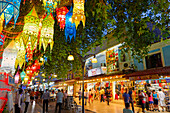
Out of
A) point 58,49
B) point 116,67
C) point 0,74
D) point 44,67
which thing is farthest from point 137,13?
point 44,67

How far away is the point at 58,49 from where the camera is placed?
36.6ft

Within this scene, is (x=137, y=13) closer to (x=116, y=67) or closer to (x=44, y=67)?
(x=116, y=67)

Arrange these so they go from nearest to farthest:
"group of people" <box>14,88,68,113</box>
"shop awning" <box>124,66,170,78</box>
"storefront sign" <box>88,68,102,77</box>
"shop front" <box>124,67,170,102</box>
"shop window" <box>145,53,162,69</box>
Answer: "group of people" <box>14,88,68,113</box> < "shop awning" <box>124,66,170,78</box> < "shop front" <box>124,67,170,102</box> < "shop window" <box>145,53,162,69</box> < "storefront sign" <box>88,68,102,77</box>

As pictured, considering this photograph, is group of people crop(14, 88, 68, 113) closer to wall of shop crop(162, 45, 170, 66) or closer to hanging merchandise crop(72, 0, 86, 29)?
hanging merchandise crop(72, 0, 86, 29)

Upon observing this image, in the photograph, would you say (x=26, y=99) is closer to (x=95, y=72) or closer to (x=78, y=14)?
(x=78, y=14)

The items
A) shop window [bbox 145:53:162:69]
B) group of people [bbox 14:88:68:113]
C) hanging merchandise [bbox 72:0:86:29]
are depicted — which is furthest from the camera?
shop window [bbox 145:53:162:69]

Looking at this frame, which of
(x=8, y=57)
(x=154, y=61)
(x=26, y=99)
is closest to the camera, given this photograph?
(x=8, y=57)

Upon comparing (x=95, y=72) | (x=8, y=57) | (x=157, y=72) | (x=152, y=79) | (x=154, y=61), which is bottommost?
(x=152, y=79)

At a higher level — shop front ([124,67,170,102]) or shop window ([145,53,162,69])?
shop window ([145,53,162,69])

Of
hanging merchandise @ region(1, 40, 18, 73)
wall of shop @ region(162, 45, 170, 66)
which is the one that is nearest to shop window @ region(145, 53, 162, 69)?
wall of shop @ region(162, 45, 170, 66)

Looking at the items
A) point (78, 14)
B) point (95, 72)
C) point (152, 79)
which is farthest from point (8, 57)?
point (95, 72)

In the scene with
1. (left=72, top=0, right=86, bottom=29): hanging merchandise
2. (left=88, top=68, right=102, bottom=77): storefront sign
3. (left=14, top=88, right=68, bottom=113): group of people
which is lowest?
(left=14, top=88, right=68, bottom=113): group of people

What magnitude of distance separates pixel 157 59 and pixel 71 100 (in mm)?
9418

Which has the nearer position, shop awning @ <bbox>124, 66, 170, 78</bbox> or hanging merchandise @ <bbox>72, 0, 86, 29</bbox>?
hanging merchandise @ <bbox>72, 0, 86, 29</bbox>
